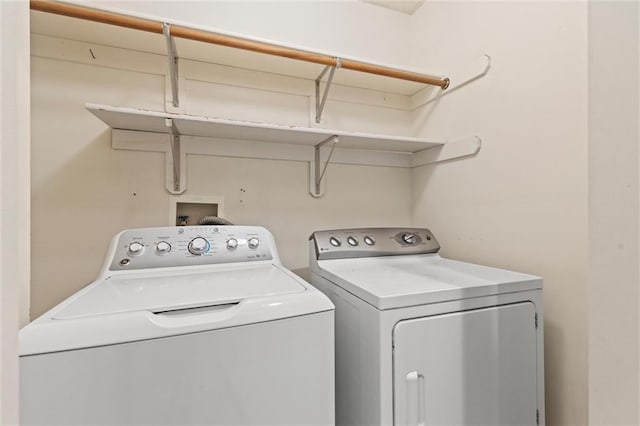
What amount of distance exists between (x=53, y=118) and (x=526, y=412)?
Result: 7.26 ft

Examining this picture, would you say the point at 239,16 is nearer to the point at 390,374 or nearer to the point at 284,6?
the point at 284,6

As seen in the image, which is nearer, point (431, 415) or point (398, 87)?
point (431, 415)

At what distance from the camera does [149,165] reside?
1442 mm

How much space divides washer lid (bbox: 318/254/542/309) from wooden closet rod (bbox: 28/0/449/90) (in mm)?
943

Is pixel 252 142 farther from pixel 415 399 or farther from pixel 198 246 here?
pixel 415 399

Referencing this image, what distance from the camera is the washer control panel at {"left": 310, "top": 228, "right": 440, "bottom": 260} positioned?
1311 mm

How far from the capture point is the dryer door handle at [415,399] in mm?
846

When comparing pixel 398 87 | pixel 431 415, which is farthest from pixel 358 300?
pixel 398 87

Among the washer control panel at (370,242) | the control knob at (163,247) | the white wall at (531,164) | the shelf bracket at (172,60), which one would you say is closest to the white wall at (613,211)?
the white wall at (531,164)

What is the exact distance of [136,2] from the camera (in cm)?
142

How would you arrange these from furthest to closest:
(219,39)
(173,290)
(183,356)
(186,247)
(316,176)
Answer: (316,176) → (219,39) → (186,247) → (173,290) → (183,356)

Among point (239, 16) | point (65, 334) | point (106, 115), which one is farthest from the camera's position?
point (239, 16)

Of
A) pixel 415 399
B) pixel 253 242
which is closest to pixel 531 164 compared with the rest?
pixel 415 399

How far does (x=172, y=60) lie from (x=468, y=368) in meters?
1.63
